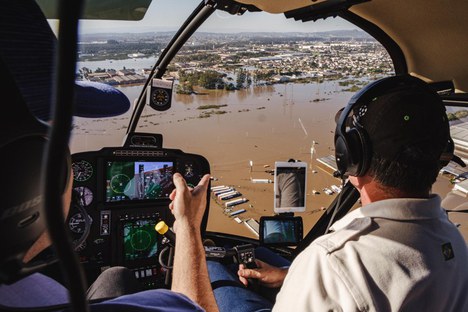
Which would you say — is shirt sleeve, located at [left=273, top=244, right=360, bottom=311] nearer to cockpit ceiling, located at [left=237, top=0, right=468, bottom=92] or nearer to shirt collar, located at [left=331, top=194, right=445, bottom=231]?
shirt collar, located at [left=331, top=194, right=445, bottom=231]

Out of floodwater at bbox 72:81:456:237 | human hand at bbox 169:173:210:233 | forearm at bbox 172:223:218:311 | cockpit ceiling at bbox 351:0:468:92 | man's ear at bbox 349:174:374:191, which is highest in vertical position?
cockpit ceiling at bbox 351:0:468:92

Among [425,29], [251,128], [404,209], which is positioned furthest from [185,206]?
[251,128]

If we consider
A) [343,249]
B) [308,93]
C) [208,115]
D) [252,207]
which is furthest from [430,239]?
[308,93]

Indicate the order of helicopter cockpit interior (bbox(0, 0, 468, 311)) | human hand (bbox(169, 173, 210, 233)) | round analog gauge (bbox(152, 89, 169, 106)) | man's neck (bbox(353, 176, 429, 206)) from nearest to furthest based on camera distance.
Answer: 1. helicopter cockpit interior (bbox(0, 0, 468, 311))
2. man's neck (bbox(353, 176, 429, 206))
3. human hand (bbox(169, 173, 210, 233))
4. round analog gauge (bbox(152, 89, 169, 106))

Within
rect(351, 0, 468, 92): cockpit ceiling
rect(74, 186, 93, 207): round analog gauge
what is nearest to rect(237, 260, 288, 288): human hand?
rect(74, 186, 93, 207): round analog gauge

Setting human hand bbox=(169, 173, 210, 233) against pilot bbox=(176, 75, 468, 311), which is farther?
human hand bbox=(169, 173, 210, 233)

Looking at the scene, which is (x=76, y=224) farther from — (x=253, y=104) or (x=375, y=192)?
(x=253, y=104)

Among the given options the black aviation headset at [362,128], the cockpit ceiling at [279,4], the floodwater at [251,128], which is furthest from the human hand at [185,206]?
the floodwater at [251,128]

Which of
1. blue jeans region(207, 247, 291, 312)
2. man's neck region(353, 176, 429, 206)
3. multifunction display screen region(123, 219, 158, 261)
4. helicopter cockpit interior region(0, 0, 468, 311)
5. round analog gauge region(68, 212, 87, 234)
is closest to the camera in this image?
helicopter cockpit interior region(0, 0, 468, 311)
